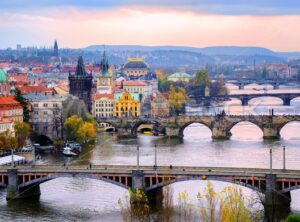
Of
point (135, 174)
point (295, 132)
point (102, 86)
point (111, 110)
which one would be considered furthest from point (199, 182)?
point (102, 86)

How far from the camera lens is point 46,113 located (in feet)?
262

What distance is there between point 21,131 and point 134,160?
11.4 metres

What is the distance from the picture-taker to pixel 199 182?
51031 mm

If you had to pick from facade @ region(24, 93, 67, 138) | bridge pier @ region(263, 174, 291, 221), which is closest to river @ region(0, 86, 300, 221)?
bridge pier @ region(263, 174, 291, 221)

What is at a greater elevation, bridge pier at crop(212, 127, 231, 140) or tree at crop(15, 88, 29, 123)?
tree at crop(15, 88, 29, 123)

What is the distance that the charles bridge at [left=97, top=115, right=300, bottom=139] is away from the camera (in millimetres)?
81062

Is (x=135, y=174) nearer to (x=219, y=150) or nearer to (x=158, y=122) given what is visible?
(x=219, y=150)

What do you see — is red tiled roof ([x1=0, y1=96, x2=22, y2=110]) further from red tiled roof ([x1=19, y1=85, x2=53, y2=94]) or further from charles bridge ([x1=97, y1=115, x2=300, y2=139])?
red tiled roof ([x1=19, y1=85, x2=53, y2=94])

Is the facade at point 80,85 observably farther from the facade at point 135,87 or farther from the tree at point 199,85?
the tree at point 199,85

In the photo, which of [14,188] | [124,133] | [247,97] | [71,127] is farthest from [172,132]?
[247,97]

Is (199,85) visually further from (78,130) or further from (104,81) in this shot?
(78,130)

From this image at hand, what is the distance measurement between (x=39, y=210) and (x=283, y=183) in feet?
35.6

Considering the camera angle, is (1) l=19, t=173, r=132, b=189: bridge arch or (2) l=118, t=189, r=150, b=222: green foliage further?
(1) l=19, t=173, r=132, b=189: bridge arch

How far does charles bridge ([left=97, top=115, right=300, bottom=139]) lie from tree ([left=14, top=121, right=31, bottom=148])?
14.9 m
